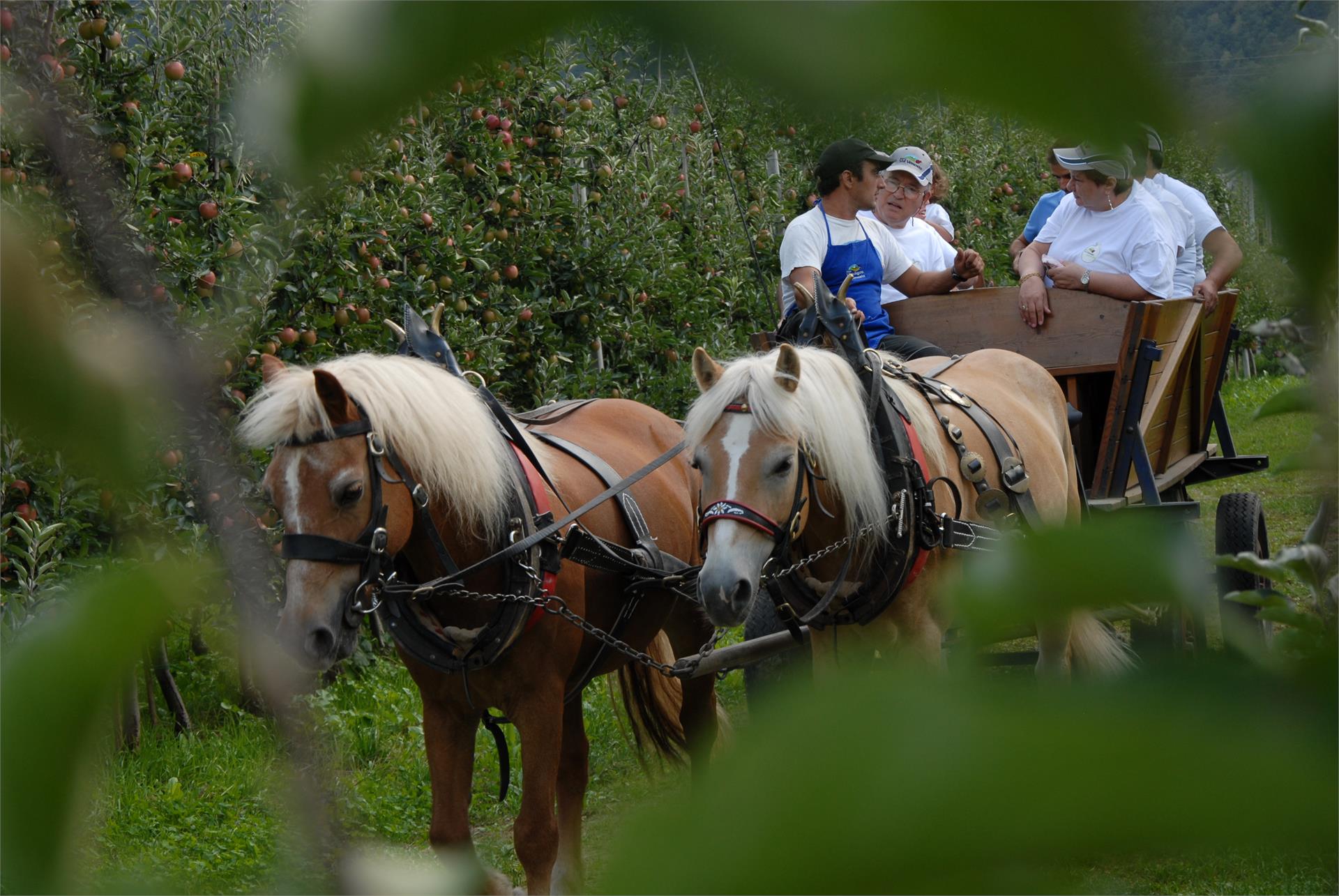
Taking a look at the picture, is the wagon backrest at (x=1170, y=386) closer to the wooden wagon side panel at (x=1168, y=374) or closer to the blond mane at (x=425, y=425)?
the wooden wagon side panel at (x=1168, y=374)

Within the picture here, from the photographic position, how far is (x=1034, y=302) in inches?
163

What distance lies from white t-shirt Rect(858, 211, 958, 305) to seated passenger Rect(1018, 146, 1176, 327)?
0.48 m

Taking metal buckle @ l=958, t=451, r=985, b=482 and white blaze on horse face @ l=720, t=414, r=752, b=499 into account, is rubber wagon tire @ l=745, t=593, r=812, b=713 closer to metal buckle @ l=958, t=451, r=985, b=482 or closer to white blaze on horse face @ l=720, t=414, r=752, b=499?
metal buckle @ l=958, t=451, r=985, b=482

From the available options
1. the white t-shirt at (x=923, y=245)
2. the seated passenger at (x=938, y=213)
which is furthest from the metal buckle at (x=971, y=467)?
the seated passenger at (x=938, y=213)

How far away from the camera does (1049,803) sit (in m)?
0.21

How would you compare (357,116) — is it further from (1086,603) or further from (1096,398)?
(1096,398)

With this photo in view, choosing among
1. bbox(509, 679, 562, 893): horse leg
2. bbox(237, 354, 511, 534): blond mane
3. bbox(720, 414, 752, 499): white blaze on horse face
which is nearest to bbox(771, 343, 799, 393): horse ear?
bbox(720, 414, 752, 499): white blaze on horse face

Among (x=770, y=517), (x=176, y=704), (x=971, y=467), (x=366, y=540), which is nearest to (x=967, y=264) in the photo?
(x=971, y=467)

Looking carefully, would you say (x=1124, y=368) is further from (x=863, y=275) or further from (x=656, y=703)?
(x=656, y=703)

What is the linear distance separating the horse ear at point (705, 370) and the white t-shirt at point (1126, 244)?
179 cm

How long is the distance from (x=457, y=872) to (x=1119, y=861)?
0.22m

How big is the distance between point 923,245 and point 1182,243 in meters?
0.94

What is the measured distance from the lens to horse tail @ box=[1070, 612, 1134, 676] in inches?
10.8

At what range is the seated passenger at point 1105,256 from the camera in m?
4.15
